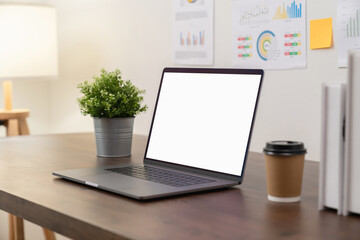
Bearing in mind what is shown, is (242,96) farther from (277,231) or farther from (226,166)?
(277,231)

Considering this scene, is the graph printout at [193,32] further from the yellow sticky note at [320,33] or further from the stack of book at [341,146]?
the stack of book at [341,146]

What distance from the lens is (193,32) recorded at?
91.5 inches

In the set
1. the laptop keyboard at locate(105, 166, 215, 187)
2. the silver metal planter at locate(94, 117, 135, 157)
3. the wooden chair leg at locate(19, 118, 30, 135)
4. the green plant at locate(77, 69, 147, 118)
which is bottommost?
the wooden chair leg at locate(19, 118, 30, 135)

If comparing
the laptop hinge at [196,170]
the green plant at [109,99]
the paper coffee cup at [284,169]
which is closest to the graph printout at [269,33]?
the green plant at [109,99]

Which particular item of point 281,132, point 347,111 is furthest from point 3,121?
point 347,111

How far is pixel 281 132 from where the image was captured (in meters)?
2.01

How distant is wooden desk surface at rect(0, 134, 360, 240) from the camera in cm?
79

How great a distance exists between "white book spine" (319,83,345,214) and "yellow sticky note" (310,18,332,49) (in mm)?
974

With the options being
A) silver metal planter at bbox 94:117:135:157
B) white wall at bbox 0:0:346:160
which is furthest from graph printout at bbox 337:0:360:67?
silver metal planter at bbox 94:117:135:157

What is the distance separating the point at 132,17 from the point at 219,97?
153cm

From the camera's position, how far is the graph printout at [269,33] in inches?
75.4

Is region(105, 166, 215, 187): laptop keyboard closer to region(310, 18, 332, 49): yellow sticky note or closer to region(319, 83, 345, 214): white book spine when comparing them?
region(319, 83, 345, 214): white book spine

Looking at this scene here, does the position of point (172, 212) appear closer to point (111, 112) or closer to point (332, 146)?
point (332, 146)

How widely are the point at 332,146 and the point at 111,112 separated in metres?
0.72
